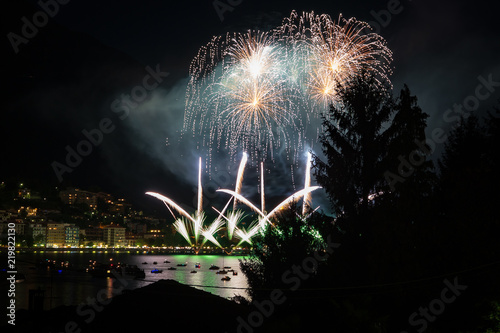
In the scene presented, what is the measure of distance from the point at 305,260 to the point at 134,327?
758cm

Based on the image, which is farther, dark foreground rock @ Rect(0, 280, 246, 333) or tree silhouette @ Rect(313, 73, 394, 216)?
tree silhouette @ Rect(313, 73, 394, 216)

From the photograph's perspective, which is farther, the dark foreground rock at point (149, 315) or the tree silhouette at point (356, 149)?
the tree silhouette at point (356, 149)

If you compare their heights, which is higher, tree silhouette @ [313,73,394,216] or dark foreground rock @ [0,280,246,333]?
tree silhouette @ [313,73,394,216]

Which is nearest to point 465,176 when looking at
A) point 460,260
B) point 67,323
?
point 460,260

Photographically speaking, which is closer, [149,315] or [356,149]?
[149,315]

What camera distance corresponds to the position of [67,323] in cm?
1389

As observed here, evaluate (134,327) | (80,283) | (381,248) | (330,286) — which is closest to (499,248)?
(381,248)

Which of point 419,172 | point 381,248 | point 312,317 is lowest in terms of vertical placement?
point 312,317

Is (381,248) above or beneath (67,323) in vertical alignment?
above

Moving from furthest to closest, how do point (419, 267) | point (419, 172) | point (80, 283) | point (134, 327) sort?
point (80, 283) → point (419, 172) → point (419, 267) → point (134, 327)

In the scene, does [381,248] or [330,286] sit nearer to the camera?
[381,248]

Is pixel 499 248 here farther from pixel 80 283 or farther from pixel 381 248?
pixel 80 283

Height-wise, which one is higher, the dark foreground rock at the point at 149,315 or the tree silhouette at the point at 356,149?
the tree silhouette at the point at 356,149

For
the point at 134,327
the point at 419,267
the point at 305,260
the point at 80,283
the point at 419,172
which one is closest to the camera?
the point at 134,327
